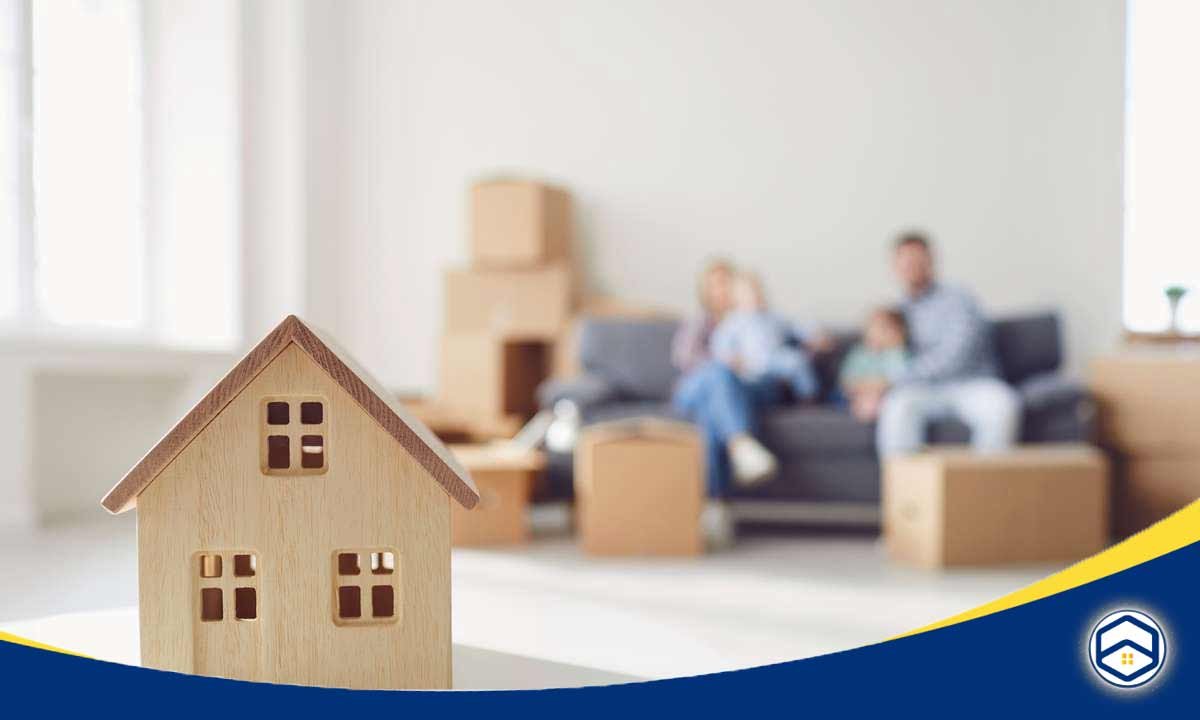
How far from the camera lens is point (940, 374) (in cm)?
351

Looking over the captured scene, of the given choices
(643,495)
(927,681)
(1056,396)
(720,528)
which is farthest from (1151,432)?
(927,681)

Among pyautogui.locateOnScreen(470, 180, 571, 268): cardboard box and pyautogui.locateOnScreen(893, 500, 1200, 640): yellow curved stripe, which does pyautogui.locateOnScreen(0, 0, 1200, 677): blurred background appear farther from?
pyautogui.locateOnScreen(893, 500, 1200, 640): yellow curved stripe

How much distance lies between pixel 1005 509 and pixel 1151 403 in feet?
2.83

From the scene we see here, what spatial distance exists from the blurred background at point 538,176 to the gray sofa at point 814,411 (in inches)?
6.2

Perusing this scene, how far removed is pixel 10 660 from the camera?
925 mm

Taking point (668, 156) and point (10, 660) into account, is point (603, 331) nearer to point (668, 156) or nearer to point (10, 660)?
point (668, 156)

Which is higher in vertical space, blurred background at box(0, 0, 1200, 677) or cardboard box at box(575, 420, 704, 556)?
blurred background at box(0, 0, 1200, 677)

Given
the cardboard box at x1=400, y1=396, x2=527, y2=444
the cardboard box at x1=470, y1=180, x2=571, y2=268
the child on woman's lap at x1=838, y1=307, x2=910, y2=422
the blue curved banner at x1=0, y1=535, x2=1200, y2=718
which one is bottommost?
the cardboard box at x1=400, y1=396, x2=527, y2=444

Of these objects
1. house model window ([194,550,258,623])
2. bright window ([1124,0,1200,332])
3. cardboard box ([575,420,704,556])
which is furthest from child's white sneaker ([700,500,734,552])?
house model window ([194,550,258,623])

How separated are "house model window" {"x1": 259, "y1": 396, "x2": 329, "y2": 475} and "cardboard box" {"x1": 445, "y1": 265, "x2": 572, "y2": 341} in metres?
3.19

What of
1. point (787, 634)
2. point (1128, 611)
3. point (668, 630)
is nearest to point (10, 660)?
point (1128, 611)

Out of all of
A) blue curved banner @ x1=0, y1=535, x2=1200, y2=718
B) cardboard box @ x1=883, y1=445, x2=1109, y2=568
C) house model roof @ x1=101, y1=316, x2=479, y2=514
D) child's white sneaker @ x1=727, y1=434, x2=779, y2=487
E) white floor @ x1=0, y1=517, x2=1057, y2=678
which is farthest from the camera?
child's white sneaker @ x1=727, y1=434, x2=779, y2=487

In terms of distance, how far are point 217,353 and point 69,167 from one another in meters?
0.98

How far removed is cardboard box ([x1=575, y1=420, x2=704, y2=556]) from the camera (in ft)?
10.00
